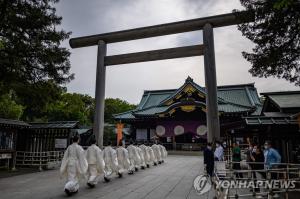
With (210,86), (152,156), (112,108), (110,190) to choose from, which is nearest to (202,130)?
(152,156)

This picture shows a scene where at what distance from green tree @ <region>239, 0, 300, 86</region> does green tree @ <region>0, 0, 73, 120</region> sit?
26.0ft

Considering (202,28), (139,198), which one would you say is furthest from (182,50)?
(139,198)

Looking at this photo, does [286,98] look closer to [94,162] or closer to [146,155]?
[146,155]

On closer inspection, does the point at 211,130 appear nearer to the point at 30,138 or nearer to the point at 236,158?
the point at 236,158

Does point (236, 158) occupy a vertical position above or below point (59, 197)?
above

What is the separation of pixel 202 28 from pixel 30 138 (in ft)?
37.0

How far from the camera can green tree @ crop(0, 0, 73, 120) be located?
10.4m

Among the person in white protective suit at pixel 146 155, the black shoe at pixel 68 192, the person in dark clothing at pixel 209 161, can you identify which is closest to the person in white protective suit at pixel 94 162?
the black shoe at pixel 68 192

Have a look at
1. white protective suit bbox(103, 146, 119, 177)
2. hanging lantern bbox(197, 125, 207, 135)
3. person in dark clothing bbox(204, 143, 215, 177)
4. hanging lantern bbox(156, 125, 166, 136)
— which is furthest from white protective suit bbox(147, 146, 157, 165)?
hanging lantern bbox(156, 125, 166, 136)

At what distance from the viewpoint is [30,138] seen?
15367 millimetres

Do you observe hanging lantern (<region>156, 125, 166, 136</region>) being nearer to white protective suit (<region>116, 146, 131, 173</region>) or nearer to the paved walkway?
white protective suit (<region>116, 146, 131, 173</region>)

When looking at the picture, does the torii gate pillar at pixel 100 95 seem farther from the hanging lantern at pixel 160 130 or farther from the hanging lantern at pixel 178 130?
the hanging lantern at pixel 160 130

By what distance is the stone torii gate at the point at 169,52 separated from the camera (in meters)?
11.6

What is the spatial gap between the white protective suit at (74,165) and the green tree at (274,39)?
6116 mm
